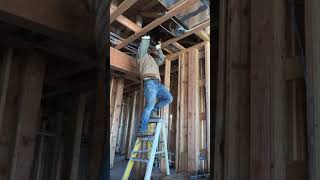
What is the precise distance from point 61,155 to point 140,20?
6.50 feet

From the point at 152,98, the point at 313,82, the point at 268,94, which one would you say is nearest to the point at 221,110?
the point at 268,94

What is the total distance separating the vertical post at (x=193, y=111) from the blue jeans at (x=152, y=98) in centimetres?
44

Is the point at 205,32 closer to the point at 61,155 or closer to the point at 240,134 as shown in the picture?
the point at 61,155

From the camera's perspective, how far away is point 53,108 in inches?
143

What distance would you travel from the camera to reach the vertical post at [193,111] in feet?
14.9

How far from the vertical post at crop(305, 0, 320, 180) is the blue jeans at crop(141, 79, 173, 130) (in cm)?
327

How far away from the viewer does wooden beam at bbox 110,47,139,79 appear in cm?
456

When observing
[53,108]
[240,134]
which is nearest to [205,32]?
[53,108]

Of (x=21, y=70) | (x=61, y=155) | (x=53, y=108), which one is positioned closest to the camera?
(x=21, y=70)

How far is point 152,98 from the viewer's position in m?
4.28

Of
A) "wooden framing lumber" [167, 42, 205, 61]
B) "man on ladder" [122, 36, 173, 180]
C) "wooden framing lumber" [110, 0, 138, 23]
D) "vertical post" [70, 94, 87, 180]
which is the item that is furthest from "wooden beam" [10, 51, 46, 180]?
"wooden framing lumber" [167, 42, 205, 61]

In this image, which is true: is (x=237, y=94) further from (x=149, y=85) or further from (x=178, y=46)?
(x=178, y=46)

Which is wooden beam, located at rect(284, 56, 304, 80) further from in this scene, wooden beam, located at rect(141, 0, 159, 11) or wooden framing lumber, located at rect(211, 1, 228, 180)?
wooden beam, located at rect(141, 0, 159, 11)

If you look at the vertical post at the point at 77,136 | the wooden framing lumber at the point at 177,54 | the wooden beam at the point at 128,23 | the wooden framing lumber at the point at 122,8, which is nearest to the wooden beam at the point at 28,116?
the vertical post at the point at 77,136
